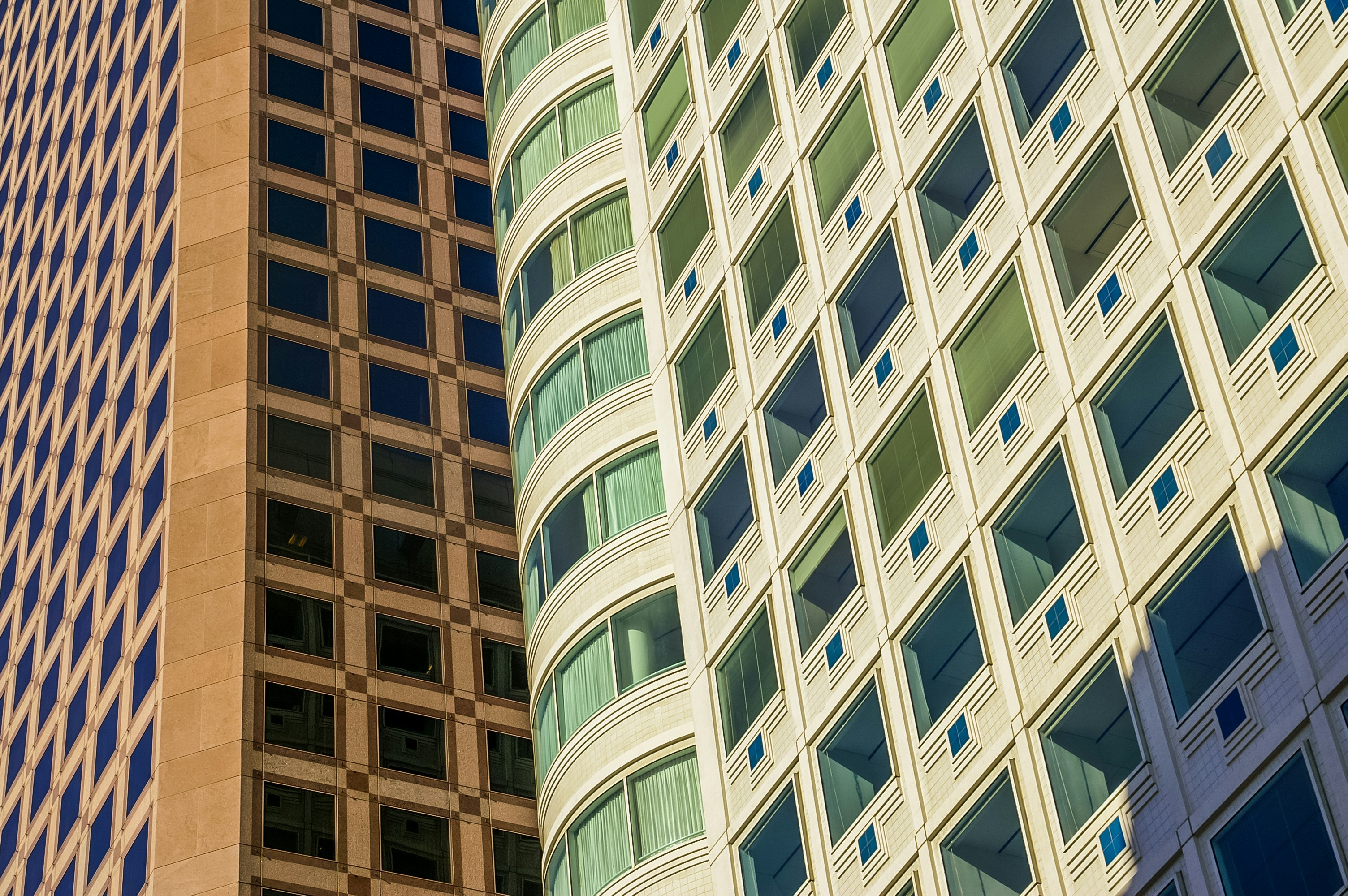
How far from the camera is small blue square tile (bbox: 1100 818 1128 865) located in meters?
26.4

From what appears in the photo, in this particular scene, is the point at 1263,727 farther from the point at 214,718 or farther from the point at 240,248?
the point at 240,248

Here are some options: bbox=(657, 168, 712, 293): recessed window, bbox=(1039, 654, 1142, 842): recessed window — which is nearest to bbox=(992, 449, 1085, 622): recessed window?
bbox=(1039, 654, 1142, 842): recessed window

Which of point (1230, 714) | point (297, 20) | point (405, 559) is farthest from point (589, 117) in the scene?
point (297, 20)

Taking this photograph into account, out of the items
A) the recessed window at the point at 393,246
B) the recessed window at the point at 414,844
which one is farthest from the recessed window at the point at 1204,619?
the recessed window at the point at 393,246

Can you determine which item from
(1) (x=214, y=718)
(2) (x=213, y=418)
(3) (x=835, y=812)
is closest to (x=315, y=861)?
(1) (x=214, y=718)

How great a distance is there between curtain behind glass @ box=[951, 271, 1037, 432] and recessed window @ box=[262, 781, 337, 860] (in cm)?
2798

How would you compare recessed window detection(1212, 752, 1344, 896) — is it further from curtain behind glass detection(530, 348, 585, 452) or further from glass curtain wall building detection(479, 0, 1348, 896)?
curtain behind glass detection(530, 348, 585, 452)

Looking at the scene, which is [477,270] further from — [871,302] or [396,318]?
[871,302]

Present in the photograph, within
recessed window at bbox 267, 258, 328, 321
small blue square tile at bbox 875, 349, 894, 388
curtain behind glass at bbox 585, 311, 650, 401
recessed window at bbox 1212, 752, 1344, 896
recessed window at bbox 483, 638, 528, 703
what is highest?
recessed window at bbox 267, 258, 328, 321

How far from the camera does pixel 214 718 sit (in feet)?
180

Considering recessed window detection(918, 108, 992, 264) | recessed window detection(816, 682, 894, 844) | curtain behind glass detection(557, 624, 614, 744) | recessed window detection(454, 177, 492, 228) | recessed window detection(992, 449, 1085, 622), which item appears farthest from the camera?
recessed window detection(454, 177, 492, 228)

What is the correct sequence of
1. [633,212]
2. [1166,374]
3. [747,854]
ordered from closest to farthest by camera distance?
1. [1166,374]
2. [747,854]
3. [633,212]

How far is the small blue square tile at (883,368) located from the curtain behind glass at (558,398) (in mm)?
10969

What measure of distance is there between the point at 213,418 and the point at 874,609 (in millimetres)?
32787
